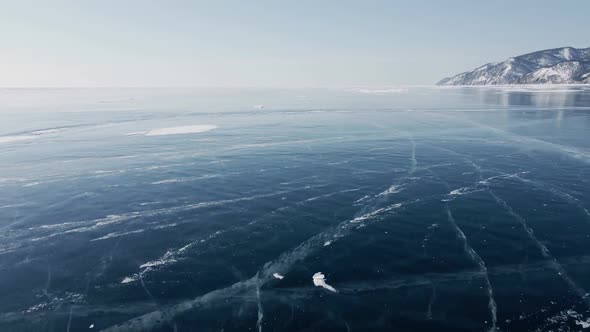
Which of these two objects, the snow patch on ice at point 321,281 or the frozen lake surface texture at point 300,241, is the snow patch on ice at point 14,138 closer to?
the frozen lake surface texture at point 300,241

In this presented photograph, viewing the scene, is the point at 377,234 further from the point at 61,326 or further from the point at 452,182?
the point at 61,326

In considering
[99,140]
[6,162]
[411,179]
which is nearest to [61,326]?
[411,179]

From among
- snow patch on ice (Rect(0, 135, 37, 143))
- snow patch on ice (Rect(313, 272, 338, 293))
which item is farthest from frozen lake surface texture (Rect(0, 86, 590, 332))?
snow patch on ice (Rect(0, 135, 37, 143))

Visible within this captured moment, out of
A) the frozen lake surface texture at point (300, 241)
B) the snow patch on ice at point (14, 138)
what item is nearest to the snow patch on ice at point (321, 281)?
the frozen lake surface texture at point (300, 241)

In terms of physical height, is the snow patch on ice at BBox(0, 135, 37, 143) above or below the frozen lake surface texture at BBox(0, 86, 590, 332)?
above

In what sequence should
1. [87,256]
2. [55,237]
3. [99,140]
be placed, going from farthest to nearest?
1. [99,140]
2. [55,237]
3. [87,256]

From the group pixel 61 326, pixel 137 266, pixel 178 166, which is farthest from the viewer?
pixel 178 166


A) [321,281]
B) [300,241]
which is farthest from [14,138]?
[321,281]

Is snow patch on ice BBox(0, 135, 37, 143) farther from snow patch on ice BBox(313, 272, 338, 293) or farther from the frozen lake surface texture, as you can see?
snow patch on ice BBox(313, 272, 338, 293)
